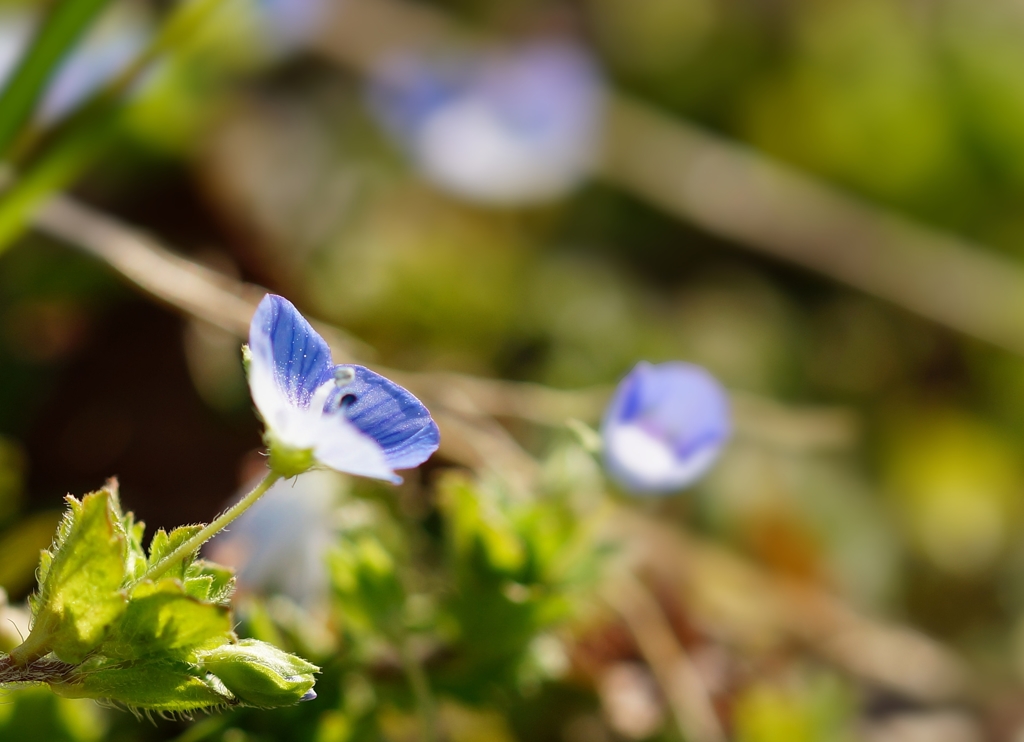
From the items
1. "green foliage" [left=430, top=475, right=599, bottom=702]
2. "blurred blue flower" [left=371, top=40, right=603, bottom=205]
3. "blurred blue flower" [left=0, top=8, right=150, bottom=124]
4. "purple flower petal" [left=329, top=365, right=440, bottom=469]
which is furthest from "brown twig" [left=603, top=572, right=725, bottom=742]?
"blurred blue flower" [left=371, top=40, right=603, bottom=205]

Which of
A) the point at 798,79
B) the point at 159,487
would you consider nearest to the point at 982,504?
the point at 798,79

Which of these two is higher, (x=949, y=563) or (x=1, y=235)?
(x=949, y=563)

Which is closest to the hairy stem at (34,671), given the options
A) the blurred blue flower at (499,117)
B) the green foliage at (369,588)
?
the green foliage at (369,588)

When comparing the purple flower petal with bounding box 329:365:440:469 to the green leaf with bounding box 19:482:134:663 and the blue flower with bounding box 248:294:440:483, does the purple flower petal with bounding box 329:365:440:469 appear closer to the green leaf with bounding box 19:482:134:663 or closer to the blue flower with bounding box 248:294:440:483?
the blue flower with bounding box 248:294:440:483

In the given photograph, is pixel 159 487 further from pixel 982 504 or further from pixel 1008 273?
pixel 1008 273

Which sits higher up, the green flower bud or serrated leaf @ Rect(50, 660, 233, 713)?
the green flower bud

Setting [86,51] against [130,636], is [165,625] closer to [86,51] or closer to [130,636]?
[130,636]

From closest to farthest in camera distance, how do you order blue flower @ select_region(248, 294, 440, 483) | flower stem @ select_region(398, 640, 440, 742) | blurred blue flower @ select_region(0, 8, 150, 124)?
blue flower @ select_region(248, 294, 440, 483) < flower stem @ select_region(398, 640, 440, 742) < blurred blue flower @ select_region(0, 8, 150, 124)

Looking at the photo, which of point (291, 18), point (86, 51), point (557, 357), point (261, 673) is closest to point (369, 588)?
point (261, 673)
